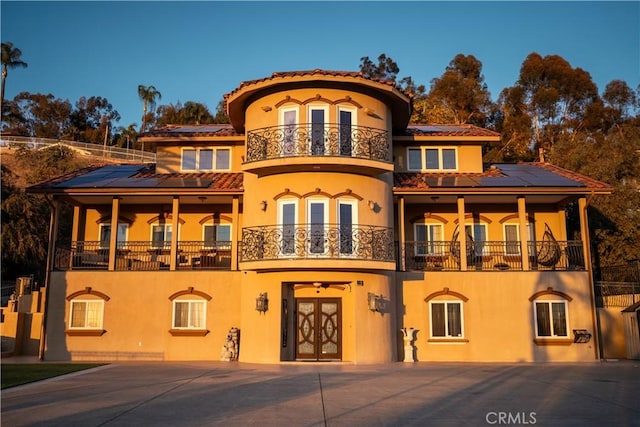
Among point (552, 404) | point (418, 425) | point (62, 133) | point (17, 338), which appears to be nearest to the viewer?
point (418, 425)

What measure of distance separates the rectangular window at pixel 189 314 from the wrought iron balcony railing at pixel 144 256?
1.38 metres

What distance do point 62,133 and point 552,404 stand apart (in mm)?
83741

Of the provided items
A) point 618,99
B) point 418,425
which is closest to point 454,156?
point 418,425

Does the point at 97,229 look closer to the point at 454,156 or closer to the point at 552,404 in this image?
the point at 454,156

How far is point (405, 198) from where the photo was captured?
2267 centimetres

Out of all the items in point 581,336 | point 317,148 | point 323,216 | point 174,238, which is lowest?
point 581,336

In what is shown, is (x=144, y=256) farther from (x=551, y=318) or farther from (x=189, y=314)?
(x=551, y=318)

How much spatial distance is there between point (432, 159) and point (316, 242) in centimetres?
809

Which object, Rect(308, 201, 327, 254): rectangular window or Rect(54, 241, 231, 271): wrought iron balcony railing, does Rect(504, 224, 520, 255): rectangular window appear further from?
Rect(54, 241, 231, 271): wrought iron balcony railing

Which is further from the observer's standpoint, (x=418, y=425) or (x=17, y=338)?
(x=17, y=338)

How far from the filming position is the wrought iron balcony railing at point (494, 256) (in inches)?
867

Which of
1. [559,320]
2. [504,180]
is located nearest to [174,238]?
[504,180]

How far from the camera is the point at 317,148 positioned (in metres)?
20.1

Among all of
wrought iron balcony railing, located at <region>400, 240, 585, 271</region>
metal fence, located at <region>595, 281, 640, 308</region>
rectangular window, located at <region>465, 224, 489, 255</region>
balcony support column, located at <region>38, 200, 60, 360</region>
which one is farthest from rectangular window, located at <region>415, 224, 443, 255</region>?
balcony support column, located at <region>38, 200, 60, 360</region>
